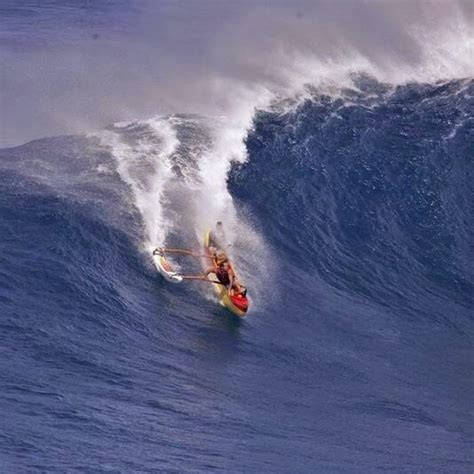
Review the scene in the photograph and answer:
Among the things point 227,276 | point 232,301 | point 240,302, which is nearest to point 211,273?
point 227,276

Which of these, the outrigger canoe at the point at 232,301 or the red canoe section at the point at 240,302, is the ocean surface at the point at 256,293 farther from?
the red canoe section at the point at 240,302

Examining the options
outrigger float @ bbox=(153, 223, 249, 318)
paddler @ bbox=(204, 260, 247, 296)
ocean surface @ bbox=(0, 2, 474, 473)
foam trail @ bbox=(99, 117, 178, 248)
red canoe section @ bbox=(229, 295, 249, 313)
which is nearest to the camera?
ocean surface @ bbox=(0, 2, 474, 473)

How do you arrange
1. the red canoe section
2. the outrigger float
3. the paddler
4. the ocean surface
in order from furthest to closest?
the paddler → the outrigger float → the red canoe section → the ocean surface

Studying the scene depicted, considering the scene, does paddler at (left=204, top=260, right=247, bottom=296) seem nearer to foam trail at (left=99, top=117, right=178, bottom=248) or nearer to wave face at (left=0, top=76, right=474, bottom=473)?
wave face at (left=0, top=76, right=474, bottom=473)

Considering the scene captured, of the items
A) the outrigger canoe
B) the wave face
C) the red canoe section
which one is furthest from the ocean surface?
the red canoe section

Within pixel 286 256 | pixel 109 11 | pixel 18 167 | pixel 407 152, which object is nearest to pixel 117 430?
pixel 286 256

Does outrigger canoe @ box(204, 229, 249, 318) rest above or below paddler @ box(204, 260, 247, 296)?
below

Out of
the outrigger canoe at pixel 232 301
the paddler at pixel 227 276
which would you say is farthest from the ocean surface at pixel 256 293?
the paddler at pixel 227 276
